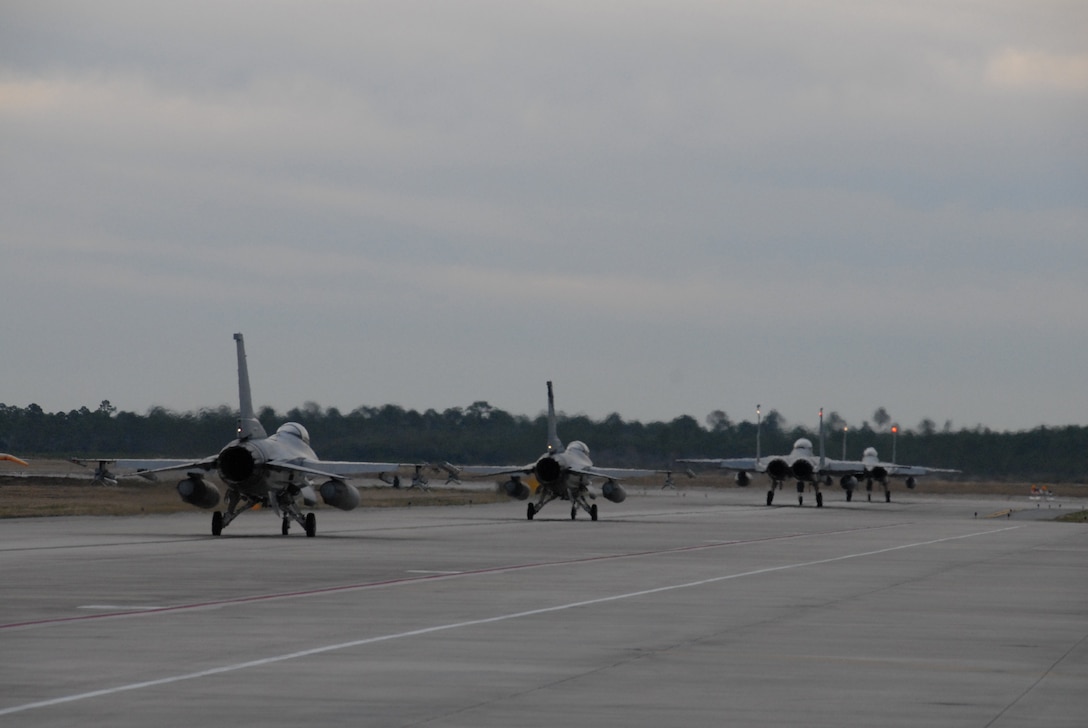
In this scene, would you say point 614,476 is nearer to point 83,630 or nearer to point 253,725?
point 83,630

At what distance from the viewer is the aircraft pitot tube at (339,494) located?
136 ft

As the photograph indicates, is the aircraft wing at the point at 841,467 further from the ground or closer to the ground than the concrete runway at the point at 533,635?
further from the ground

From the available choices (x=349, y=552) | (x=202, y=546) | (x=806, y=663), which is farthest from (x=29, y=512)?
(x=806, y=663)

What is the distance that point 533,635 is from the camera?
1723 centimetres

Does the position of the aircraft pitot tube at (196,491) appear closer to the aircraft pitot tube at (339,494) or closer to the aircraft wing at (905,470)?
the aircraft pitot tube at (339,494)

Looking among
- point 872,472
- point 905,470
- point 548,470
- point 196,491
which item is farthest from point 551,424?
point 905,470

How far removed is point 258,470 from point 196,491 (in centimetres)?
200

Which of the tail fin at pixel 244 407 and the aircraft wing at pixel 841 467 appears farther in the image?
the aircraft wing at pixel 841 467

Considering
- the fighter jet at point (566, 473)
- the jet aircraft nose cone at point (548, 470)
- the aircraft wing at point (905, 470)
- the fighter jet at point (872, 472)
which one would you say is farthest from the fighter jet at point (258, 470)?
the aircraft wing at point (905, 470)

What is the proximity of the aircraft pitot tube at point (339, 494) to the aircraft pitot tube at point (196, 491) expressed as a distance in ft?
9.12

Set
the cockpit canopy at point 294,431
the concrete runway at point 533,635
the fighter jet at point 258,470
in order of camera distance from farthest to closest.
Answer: the cockpit canopy at point 294,431
the fighter jet at point 258,470
the concrete runway at point 533,635

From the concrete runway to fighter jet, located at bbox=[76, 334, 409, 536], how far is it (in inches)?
119

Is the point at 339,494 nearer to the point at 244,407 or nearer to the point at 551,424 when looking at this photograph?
the point at 244,407

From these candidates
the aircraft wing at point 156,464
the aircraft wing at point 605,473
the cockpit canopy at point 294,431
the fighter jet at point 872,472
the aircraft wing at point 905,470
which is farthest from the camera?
the aircraft wing at point 905,470
